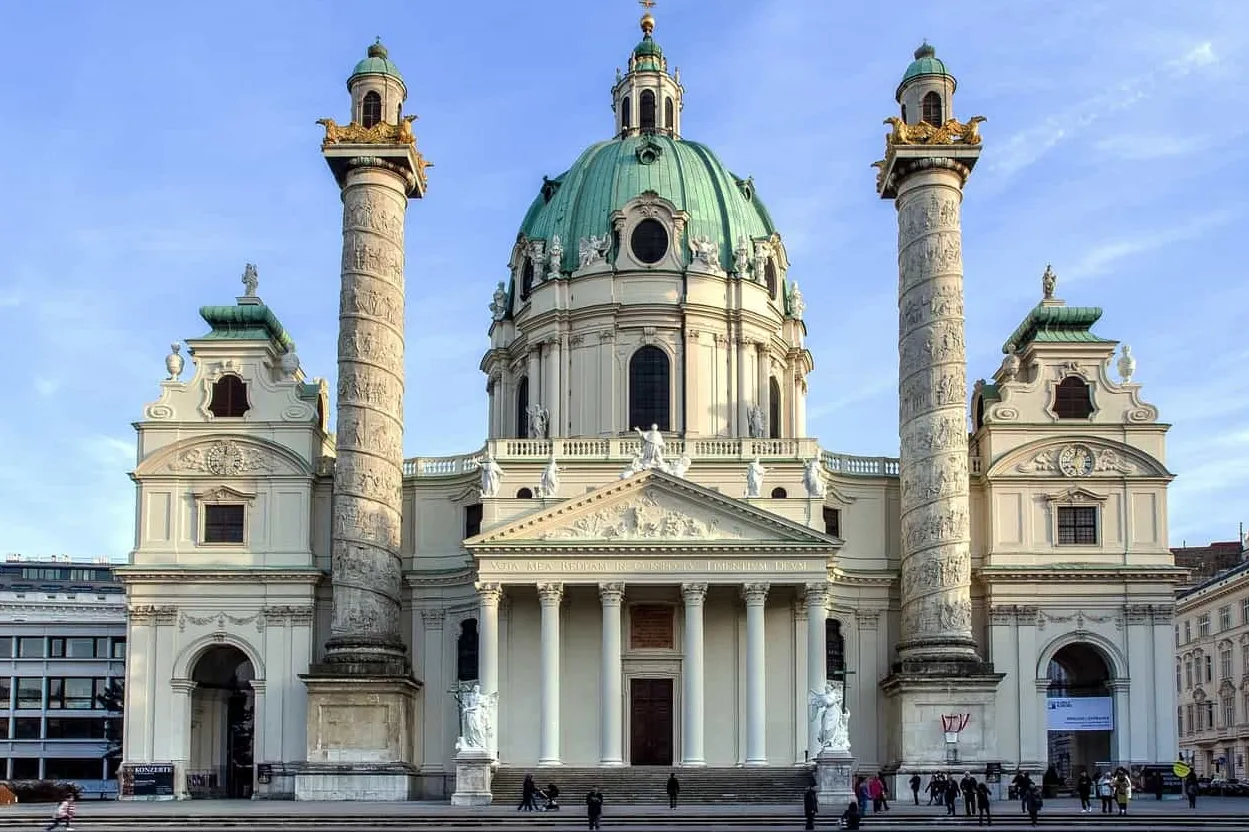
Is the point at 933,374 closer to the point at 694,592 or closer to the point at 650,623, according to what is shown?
the point at 694,592

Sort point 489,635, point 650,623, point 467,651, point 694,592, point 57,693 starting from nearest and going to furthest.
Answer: point 489,635
point 694,592
point 650,623
point 467,651
point 57,693

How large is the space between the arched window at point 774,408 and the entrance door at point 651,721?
42.3ft

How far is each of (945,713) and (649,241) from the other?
2188 centimetres

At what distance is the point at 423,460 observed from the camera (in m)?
58.3

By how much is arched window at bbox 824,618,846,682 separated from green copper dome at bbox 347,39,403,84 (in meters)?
23.3

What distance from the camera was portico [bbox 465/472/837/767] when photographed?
5103 centimetres

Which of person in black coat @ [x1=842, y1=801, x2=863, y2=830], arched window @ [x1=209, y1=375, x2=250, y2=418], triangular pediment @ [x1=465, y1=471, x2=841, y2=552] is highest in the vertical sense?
arched window @ [x1=209, y1=375, x2=250, y2=418]

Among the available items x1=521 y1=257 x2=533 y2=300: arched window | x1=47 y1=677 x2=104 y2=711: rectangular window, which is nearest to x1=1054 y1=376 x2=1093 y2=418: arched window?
x1=521 y1=257 x2=533 y2=300: arched window

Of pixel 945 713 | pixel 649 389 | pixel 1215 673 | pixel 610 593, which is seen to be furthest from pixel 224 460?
pixel 1215 673

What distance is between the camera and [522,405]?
2542 inches

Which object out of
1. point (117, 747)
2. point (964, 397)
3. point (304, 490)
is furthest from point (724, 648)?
point (117, 747)

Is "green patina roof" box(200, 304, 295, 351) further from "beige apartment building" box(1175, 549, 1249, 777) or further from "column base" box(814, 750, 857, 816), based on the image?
"beige apartment building" box(1175, 549, 1249, 777)

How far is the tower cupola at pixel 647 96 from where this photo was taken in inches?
2692

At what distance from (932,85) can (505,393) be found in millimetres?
20874
